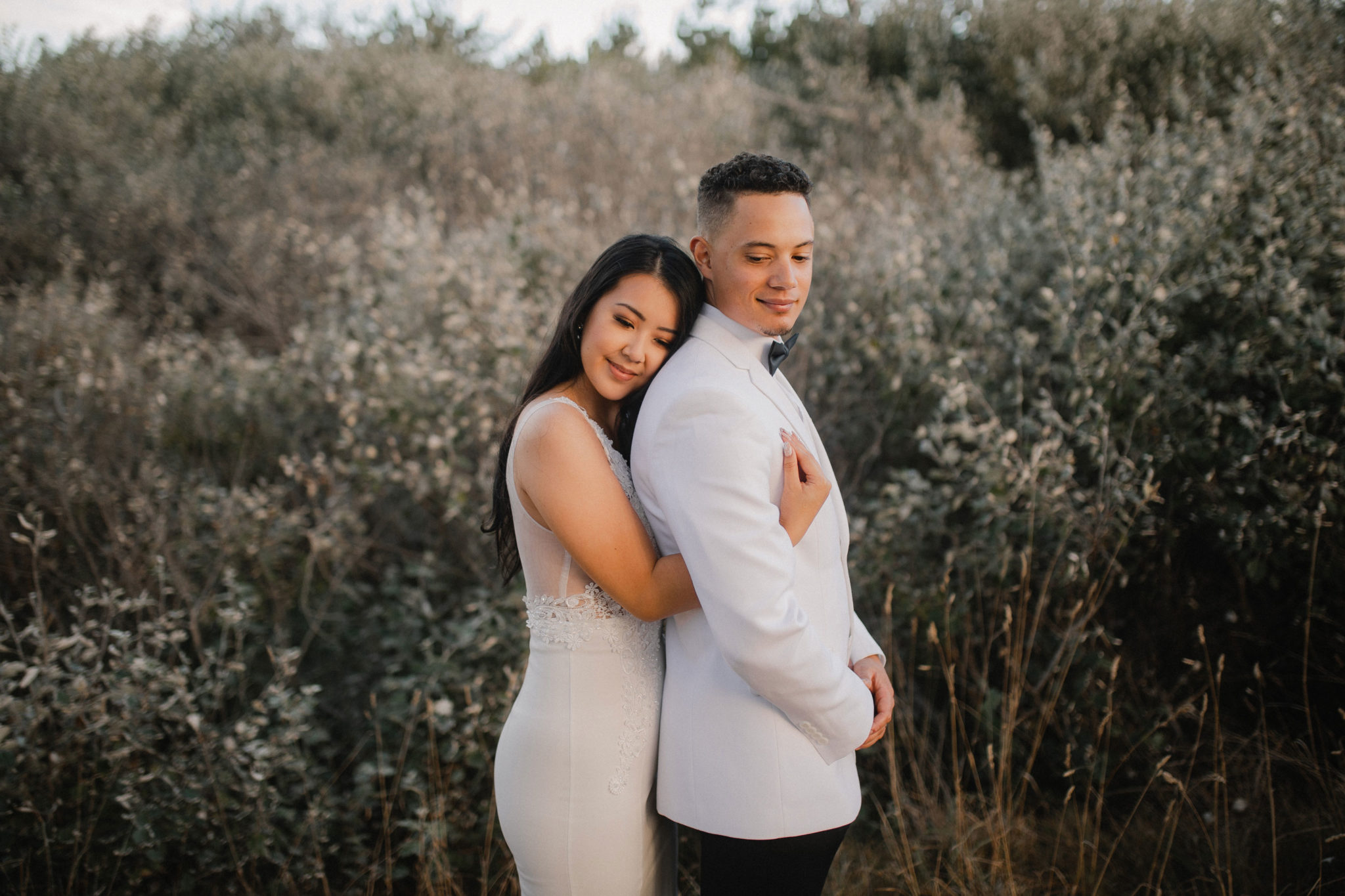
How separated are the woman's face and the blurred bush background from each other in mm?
1358

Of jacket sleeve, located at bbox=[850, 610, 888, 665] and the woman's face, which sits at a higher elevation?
the woman's face

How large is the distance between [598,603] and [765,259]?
77 cm

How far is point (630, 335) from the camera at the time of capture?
1.70 m

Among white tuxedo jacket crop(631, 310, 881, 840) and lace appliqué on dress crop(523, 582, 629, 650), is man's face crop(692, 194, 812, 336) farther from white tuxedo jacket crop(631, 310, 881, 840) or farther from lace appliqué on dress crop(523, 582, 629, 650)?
lace appliqué on dress crop(523, 582, 629, 650)

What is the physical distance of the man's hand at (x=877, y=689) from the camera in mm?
1656

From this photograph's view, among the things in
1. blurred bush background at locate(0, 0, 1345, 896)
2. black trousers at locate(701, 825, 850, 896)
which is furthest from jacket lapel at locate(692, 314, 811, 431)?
blurred bush background at locate(0, 0, 1345, 896)

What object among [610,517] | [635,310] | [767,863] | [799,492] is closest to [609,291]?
[635,310]

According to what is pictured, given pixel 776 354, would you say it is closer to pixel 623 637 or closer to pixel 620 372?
pixel 620 372

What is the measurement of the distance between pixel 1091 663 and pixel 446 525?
2.71 metres

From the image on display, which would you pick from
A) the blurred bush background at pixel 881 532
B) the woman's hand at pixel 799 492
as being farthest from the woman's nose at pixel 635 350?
the blurred bush background at pixel 881 532

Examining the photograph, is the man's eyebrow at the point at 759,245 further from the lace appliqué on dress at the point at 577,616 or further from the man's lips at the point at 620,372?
the lace appliqué on dress at the point at 577,616

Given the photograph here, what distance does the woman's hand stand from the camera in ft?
4.89

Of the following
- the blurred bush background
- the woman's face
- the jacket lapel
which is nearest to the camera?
the jacket lapel

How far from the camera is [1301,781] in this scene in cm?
284
